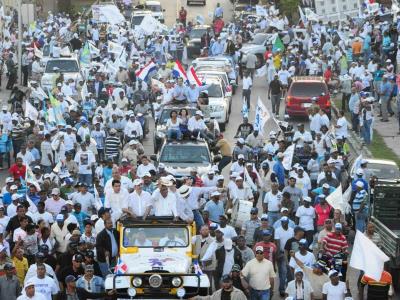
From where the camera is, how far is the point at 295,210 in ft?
93.1

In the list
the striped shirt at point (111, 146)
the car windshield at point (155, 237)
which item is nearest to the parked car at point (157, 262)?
the car windshield at point (155, 237)

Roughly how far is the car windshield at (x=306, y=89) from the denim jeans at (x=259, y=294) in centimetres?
1995

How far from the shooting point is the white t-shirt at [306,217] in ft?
87.2

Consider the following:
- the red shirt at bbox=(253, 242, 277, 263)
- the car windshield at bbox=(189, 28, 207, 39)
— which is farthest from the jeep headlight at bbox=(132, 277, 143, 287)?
the car windshield at bbox=(189, 28, 207, 39)

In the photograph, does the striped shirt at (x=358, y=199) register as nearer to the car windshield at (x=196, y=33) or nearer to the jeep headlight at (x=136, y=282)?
the jeep headlight at (x=136, y=282)

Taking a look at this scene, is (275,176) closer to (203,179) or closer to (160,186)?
(203,179)

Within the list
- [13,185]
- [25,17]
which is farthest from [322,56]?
[13,185]

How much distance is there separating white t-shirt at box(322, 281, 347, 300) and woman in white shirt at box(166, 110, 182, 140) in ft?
38.7

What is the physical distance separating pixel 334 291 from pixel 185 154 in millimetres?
10825

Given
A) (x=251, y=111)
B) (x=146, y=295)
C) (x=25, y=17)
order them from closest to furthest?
(x=146, y=295) < (x=251, y=111) < (x=25, y=17)

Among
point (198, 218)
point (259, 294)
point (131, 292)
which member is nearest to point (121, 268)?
point (131, 292)

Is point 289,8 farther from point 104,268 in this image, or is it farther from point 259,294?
point 259,294

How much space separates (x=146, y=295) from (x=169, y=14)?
50680mm

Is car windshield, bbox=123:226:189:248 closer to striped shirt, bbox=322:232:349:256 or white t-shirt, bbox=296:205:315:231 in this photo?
striped shirt, bbox=322:232:349:256
